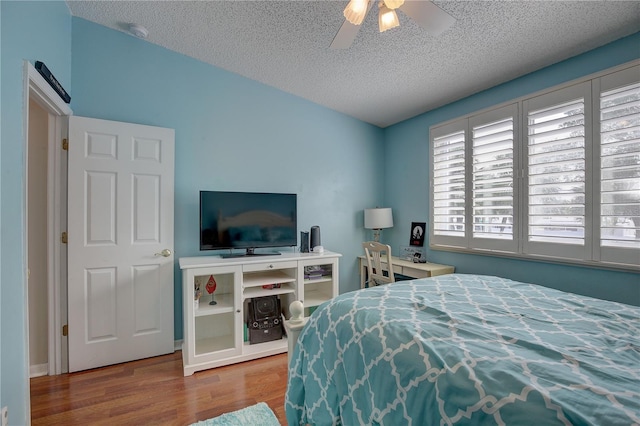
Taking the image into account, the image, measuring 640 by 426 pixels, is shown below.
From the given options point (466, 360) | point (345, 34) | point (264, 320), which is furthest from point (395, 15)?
point (264, 320)

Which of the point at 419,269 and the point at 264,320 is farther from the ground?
the point at 419,269

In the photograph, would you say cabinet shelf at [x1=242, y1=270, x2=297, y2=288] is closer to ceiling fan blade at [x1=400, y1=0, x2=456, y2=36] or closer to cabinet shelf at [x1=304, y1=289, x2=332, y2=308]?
cabinet shelf at [x1=304, y1=289, x2=332, y2=308]

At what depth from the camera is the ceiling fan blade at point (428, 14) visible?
1.37 m

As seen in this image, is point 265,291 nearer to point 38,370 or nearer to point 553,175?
point 38,370

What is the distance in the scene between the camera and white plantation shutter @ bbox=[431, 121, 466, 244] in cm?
300

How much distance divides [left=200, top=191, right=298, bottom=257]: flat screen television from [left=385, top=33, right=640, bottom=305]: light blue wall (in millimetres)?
1533

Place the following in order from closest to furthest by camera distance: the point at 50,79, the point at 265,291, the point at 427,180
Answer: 1. the point at 50,79
2. the point at 265,291
3. the point at 427,180

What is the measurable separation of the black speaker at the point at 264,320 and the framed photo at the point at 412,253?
65.7 inches

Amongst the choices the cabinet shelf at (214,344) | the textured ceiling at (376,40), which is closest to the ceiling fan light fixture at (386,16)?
the textured ceiling at (376,40)

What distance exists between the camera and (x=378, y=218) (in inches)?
143

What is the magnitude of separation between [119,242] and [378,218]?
272 centimetres

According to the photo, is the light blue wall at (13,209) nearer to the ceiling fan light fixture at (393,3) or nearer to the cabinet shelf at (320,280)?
the ceiling fan light fixture at (393,3)

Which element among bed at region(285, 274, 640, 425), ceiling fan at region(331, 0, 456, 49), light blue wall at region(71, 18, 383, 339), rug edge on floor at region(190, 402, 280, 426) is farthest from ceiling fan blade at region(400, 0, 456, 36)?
rug edge on floor at region(190, 402, 280, 426)

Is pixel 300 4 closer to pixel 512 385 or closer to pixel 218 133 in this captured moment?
pixel 218 133
